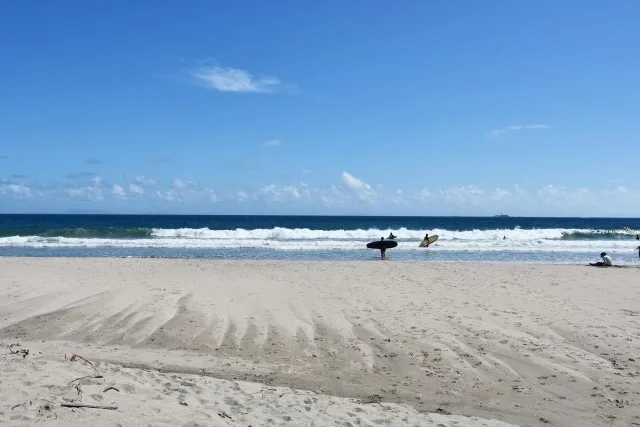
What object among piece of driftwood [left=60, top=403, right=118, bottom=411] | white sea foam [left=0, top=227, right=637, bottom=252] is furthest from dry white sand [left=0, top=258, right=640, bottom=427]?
white sea foam [left=0, top=227, right=637, bottom=252]

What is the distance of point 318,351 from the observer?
711 centimetres

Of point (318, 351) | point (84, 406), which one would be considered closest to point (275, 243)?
point (318, 351)

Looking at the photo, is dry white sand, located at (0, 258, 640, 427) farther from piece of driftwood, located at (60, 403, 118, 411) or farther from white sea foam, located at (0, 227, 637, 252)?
white sea foam, located at (0, 227, 637, 252)

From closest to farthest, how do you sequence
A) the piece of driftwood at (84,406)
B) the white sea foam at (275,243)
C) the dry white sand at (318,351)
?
the piece of driftwood at (84,406) → the dry white sand at (318,351) → the white sea foam at (275,243)

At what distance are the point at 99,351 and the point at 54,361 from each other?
4.63 feet

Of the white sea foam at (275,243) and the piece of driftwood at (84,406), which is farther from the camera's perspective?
the white sea foam at (275,243)

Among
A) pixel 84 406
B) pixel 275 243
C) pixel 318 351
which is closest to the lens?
pixel 84 406

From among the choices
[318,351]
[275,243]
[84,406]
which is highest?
[275,243]

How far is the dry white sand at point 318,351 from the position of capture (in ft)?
15.2

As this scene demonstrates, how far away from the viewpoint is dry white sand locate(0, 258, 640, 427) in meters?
4.64

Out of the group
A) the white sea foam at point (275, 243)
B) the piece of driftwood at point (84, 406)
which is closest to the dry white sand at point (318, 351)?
the piece of driftwood at point (84, 406)

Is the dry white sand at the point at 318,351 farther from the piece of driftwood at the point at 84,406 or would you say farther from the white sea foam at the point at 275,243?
the white sea foam at the point at 275,243

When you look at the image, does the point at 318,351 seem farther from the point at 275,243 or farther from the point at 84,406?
the point at 275,243

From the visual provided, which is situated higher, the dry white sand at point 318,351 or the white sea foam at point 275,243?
the white sea foam at point 275,243
